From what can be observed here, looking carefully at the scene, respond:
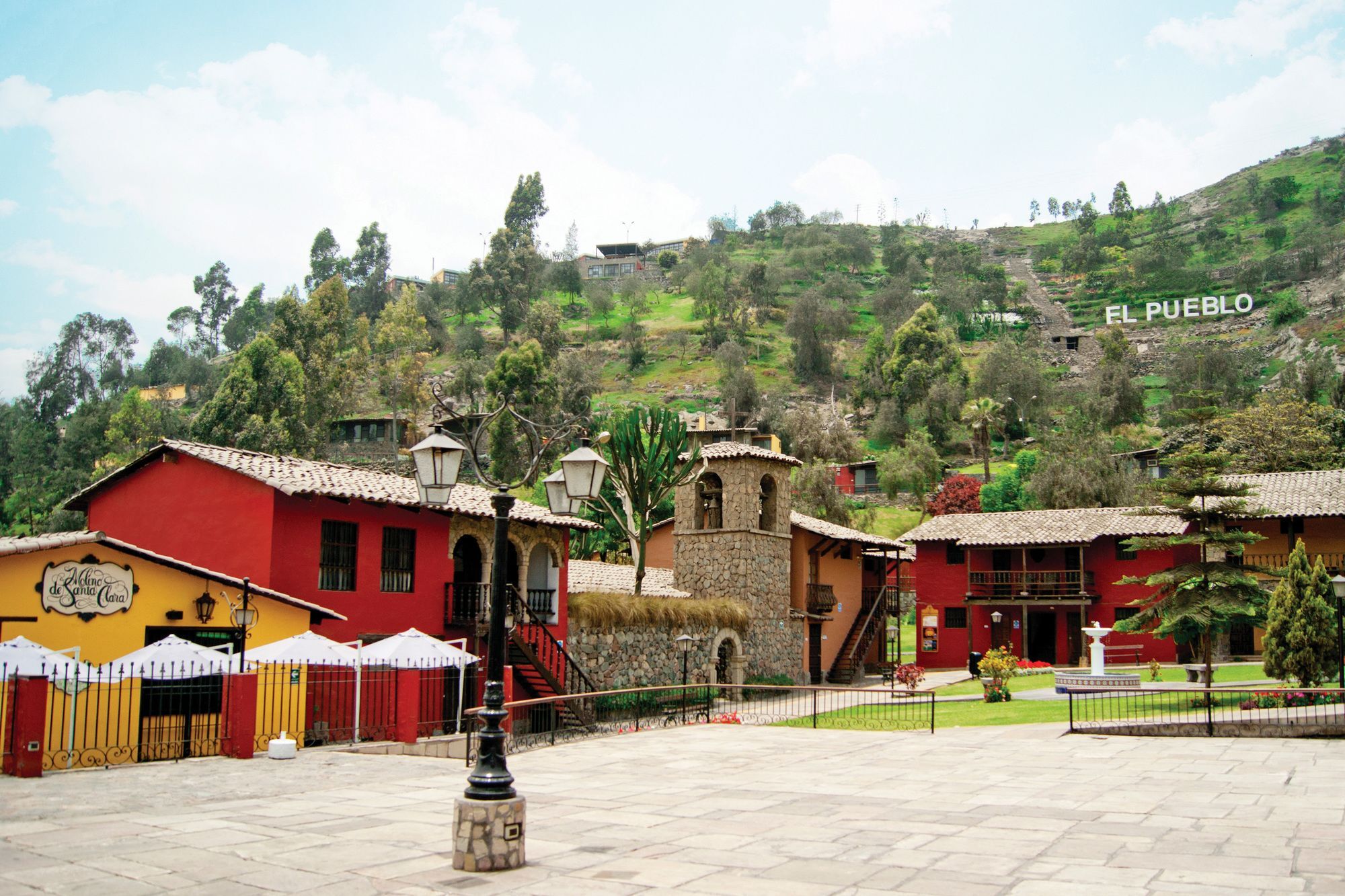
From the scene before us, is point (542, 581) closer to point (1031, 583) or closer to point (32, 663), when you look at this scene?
point (32, 663)

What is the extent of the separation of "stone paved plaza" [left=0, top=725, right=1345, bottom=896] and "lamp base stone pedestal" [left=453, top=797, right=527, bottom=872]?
0.18 m

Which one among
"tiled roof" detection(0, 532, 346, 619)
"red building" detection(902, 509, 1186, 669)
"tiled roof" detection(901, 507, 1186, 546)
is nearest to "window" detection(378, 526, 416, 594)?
"tiled roof" detection(0, 532, 346, 619)

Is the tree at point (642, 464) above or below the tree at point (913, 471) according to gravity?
below

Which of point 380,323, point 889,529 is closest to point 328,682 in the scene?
point 889,529

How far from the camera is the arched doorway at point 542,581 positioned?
26516 millimetres

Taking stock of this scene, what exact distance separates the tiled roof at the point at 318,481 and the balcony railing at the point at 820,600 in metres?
14.4

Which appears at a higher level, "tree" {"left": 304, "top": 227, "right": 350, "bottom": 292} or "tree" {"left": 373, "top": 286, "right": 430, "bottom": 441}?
"tree" {"left": 304, "top": 227, "right": 350, "bottom": 292}

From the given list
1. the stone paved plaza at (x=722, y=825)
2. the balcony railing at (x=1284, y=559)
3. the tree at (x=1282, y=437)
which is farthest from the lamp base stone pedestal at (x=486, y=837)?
the tree at (x=1282, y=437)

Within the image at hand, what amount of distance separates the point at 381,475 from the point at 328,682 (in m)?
7.82

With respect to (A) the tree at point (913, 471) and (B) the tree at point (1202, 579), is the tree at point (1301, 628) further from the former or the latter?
(A) the tree at point (913, 471)

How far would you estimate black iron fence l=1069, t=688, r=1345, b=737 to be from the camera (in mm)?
17891

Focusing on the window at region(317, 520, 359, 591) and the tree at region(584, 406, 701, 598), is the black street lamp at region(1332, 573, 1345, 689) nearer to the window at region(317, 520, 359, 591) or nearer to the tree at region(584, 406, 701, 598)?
the tree at region(584, 406, 701, 598)

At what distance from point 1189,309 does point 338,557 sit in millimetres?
107040

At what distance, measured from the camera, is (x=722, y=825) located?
33.3 ft
